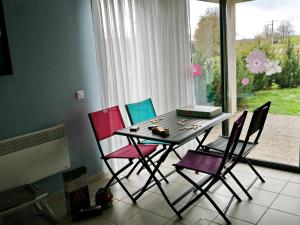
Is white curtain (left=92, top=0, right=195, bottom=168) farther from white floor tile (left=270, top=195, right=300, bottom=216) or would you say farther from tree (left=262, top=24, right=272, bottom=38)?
white floor tile (left=270, top=195, right=300, bottom=216)

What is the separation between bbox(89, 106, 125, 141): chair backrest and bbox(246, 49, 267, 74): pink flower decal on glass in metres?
1.62

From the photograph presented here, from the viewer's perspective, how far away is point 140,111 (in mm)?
3416

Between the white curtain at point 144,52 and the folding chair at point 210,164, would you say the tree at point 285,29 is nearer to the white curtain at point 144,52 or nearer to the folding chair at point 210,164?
the white curtain at point 144,52

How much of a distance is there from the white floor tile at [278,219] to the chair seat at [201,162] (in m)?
0.57

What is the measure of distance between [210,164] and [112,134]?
1.04 meters

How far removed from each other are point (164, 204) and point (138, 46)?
1849 millimetres

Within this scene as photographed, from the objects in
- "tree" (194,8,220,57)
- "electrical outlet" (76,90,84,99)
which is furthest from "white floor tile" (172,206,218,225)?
"tree" (194,8,220,57)

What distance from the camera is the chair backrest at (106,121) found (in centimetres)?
306

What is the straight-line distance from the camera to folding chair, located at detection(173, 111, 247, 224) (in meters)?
2.39

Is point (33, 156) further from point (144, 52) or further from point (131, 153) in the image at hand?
point (144, 52)

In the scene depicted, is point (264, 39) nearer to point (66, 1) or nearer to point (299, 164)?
point (299, 164)

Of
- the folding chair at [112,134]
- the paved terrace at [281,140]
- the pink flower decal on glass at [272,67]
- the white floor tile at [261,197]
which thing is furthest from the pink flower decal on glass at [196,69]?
the white floor tile at [261,197]

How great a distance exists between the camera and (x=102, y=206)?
110 inches

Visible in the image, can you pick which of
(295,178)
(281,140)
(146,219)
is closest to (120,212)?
(146,219)
